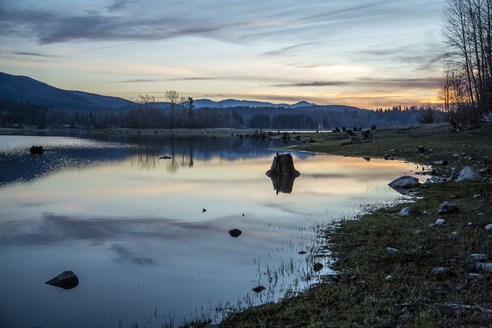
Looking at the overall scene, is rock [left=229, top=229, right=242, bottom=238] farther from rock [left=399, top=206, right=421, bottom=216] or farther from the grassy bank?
rock [left=399, top=206, right=421, bottom=216]

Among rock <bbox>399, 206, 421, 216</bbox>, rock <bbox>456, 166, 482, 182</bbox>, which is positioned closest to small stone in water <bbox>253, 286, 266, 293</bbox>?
rock <bbox>399, 206, 421, 216</bbox>

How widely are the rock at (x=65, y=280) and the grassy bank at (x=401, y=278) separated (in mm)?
4130

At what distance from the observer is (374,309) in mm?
6340

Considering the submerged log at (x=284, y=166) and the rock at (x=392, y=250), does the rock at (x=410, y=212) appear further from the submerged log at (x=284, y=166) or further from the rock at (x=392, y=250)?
the submerged log at (x=284, y=166)

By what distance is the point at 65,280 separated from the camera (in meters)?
8.91

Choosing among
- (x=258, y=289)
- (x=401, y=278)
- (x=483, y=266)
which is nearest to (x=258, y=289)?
(x=258, y=289)

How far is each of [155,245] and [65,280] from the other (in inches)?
131

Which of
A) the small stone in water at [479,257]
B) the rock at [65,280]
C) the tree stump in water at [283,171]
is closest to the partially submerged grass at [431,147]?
the tree stump in water at [283,171]

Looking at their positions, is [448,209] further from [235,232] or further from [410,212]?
[235,232]

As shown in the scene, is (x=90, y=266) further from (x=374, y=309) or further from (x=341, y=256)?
(x=374, y=309)

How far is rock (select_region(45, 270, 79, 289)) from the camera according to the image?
886 cm

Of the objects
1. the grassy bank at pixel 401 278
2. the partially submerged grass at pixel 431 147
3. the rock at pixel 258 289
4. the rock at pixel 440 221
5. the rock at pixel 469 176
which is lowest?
the rock at pixel 258 289

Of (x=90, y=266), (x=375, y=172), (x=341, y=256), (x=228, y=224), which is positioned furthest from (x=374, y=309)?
(x=375, y=172)

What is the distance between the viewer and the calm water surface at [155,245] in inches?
313
